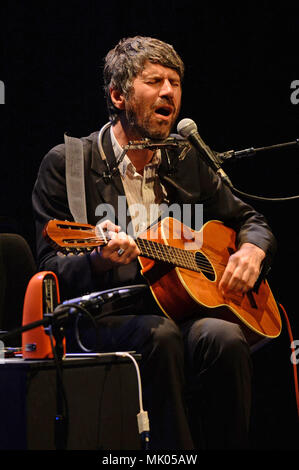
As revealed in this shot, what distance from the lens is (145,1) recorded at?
357 centimetres

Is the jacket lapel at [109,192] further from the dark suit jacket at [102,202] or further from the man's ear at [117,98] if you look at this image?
the man's ear at [117,98]

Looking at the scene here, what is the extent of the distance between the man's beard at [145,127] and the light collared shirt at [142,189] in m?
0.11

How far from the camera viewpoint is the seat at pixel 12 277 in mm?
2531

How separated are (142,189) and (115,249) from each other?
673mm

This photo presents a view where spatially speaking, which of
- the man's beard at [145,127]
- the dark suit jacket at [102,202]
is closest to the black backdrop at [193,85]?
the dark suit jacket at [102,202]

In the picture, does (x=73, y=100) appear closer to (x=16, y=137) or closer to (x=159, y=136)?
(x=16, y=137)

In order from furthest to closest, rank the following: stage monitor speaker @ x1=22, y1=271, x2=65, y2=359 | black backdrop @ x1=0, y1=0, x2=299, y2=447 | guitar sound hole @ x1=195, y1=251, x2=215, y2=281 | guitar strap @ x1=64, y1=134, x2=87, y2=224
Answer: black backdrop @ x1=0, y1=0, x2=299, y2=447 → guitar sound hole @ x1=195, y1=251, x2=215, y2=281 → guitar strap @ x1=64, y1=134, x2=87, y2=224 → stage monitor speaker @ x1=22, y1=271, x2=65, y2=359

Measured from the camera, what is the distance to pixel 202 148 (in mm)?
2146

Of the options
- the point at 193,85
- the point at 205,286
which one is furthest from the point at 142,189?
the point at 193,85

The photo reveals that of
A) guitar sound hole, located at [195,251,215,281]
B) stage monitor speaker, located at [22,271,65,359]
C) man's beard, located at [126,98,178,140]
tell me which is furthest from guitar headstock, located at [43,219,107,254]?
man's beard, located at [126,98,178,140]

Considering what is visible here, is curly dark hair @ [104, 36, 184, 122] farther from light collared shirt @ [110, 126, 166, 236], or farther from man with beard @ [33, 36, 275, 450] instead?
light collared shirt @ [110, 126, 166, 236]

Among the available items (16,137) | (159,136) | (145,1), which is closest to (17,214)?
(16,137)

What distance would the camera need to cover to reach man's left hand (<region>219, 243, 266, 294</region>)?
101 inches
